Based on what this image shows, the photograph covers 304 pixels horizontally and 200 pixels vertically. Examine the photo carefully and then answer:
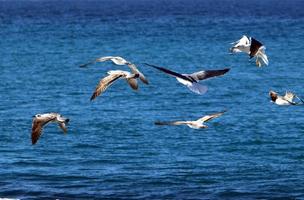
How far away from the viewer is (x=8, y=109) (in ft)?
186

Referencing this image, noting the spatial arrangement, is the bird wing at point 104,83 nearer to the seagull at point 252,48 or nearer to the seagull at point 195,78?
the seagull at point 195,78

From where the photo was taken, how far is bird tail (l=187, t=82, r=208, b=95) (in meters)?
18.2

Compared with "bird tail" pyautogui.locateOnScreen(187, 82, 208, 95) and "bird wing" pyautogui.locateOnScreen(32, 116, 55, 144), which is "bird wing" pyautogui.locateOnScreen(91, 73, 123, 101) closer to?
"bird tail" pyautogui.locateOnScreen(187, 82, 208, 95)

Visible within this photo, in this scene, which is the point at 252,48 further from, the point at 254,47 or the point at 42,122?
the point at 42,122

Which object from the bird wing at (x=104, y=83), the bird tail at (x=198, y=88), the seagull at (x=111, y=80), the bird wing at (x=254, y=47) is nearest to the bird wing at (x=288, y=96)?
the bird wing at (x=254, y=47)

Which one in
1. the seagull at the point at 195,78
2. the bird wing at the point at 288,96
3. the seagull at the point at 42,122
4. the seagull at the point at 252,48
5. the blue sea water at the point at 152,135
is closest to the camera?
the seagull at the point at 195,78

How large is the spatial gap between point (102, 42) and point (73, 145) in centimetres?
7534

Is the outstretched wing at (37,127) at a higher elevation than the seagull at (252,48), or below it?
below

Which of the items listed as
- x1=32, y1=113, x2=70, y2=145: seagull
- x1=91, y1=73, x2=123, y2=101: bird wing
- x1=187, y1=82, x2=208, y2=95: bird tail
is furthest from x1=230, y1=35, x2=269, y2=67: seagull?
x1=32, y1=113, x2=70, y2=145: seagull

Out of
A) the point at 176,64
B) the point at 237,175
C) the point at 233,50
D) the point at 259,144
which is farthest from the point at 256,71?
the point at 233,50

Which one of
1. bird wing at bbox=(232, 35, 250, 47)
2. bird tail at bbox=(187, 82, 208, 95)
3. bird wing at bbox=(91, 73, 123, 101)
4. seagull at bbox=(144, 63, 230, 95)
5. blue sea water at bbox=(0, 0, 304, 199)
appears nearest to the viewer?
bird tail at bbox=(187, 82, 208, 95)

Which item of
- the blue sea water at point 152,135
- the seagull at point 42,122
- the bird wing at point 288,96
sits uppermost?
the seagull at point 42,122

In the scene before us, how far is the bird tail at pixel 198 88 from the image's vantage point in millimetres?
18219

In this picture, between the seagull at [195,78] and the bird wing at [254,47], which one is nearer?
the seagull at [195,78]
